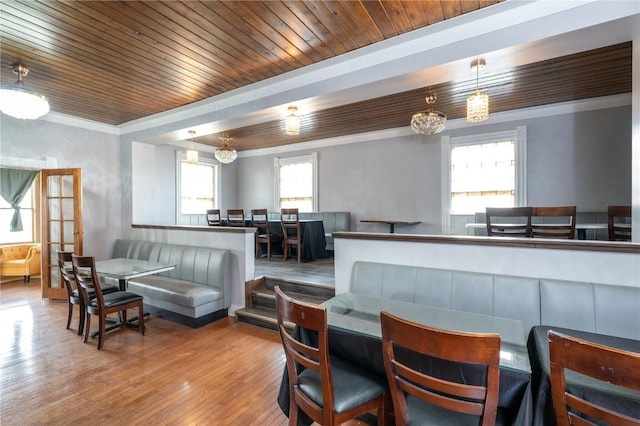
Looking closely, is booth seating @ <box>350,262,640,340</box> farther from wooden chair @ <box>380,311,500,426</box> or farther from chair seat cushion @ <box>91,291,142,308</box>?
chair seat cushion @ <box>91,291,142,308</box>

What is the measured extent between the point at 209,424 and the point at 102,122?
525 centimetres

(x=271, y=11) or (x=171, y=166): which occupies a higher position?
(x=271, y=11)

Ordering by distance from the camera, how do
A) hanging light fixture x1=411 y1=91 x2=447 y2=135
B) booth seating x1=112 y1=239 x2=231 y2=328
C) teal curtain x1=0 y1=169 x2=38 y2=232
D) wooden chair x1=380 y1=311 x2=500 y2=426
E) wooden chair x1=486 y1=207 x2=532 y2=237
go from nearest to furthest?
wooden chair x1=380 y1=311 x2=500 y2=426 → wooden chair x1=486 y1=207 x2=532 y2=237 → booth seating x1=112 y1=239 x2=231 y2=328 → hanging light fixture x1=411 y1=91 x2=447 y2=135 → teal curtain x1=0 y1=169 x2=38 y2=232

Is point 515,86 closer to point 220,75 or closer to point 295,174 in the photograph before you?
point 220,75

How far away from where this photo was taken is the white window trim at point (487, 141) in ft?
15.6

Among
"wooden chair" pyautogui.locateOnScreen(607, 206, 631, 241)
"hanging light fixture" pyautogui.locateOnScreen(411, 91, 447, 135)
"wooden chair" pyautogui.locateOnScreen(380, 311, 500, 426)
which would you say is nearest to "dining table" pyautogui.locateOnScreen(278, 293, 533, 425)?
"wooden chair" pyautogui.locateOnScreen(380, 311, 500, 426)

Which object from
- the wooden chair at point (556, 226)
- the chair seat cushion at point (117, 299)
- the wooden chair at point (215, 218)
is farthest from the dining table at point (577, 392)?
the wooden chair at point (215, 218)

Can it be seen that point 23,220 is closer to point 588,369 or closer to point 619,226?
point 588,369

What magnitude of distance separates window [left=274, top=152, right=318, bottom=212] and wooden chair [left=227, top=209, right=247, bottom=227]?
1.66 m

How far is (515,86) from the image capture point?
3775mm

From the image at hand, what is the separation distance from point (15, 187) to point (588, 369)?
866cm

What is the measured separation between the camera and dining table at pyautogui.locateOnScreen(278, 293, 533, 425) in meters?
1.23

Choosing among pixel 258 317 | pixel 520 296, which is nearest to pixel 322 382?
pixel 520 296

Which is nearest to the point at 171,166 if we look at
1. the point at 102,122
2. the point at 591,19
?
the point at 102,122
